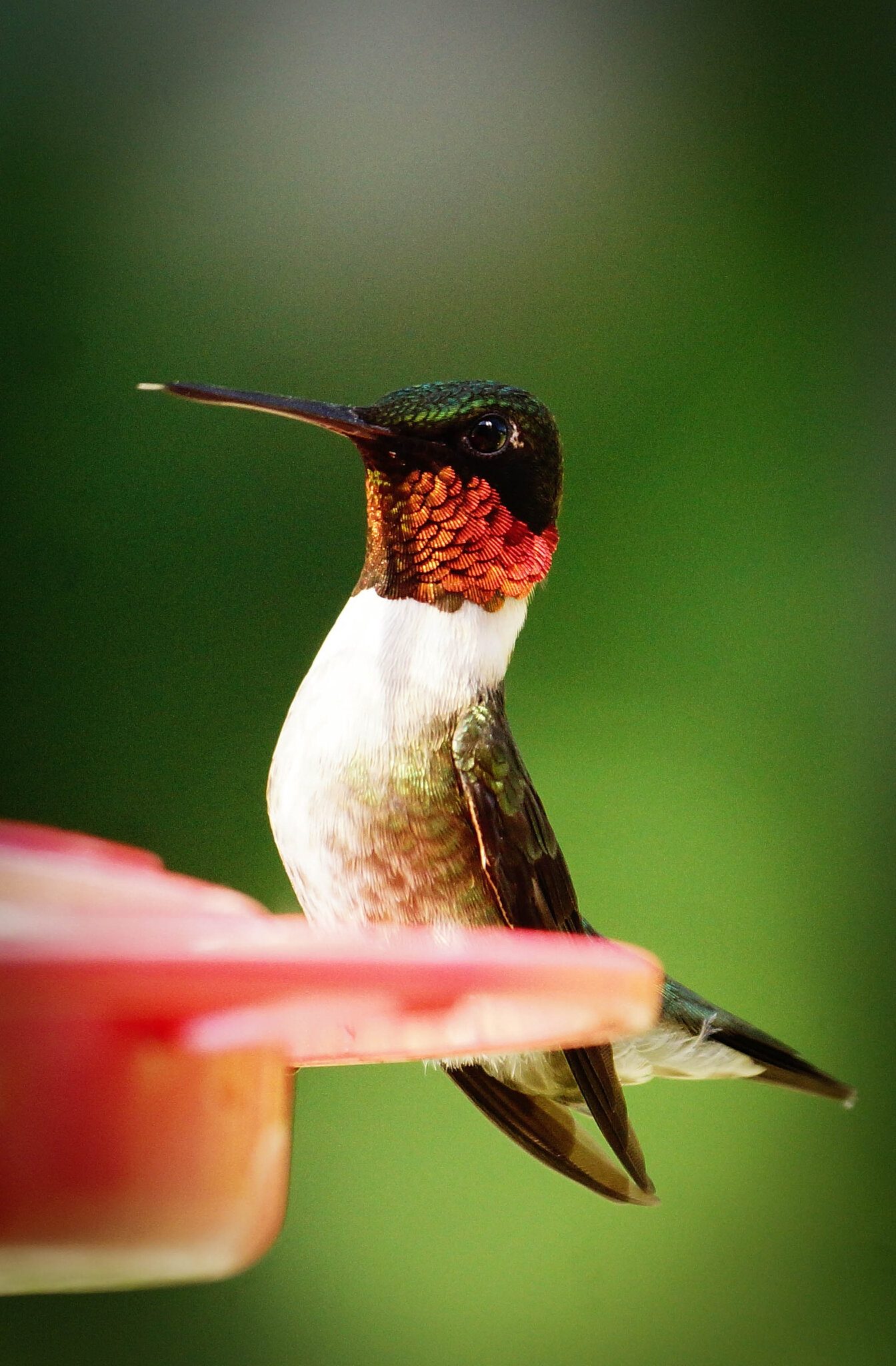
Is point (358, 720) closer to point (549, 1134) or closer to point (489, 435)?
point (489, 435)

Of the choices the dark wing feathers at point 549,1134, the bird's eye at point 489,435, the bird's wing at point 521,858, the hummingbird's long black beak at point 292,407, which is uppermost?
the bird's eye at point 489,435

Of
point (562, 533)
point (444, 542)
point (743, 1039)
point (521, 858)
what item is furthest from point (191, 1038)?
point (562, 533)

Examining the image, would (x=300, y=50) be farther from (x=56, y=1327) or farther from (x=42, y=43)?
(x=56, y=1327)

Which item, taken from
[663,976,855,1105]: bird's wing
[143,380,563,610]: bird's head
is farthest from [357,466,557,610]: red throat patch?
[663,976,855,1105]: bird's wing

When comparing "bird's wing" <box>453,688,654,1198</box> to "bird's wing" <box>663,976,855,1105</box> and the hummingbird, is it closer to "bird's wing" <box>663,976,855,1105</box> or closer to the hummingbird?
the hummingbird

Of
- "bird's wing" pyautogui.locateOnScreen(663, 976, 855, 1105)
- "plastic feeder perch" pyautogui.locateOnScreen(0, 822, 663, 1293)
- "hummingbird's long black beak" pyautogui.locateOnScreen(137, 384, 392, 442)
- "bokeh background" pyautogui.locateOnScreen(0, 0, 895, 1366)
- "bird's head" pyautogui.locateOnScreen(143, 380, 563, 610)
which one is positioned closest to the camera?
"plastic feeder perch" pyautogui.locateOnScreen(0, 822, 663, 1293)

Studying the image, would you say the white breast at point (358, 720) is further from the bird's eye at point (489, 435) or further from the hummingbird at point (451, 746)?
the bird's eye at point (489, 435)

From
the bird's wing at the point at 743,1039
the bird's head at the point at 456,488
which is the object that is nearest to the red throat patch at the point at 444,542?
the bird's head at the point at 456,488
